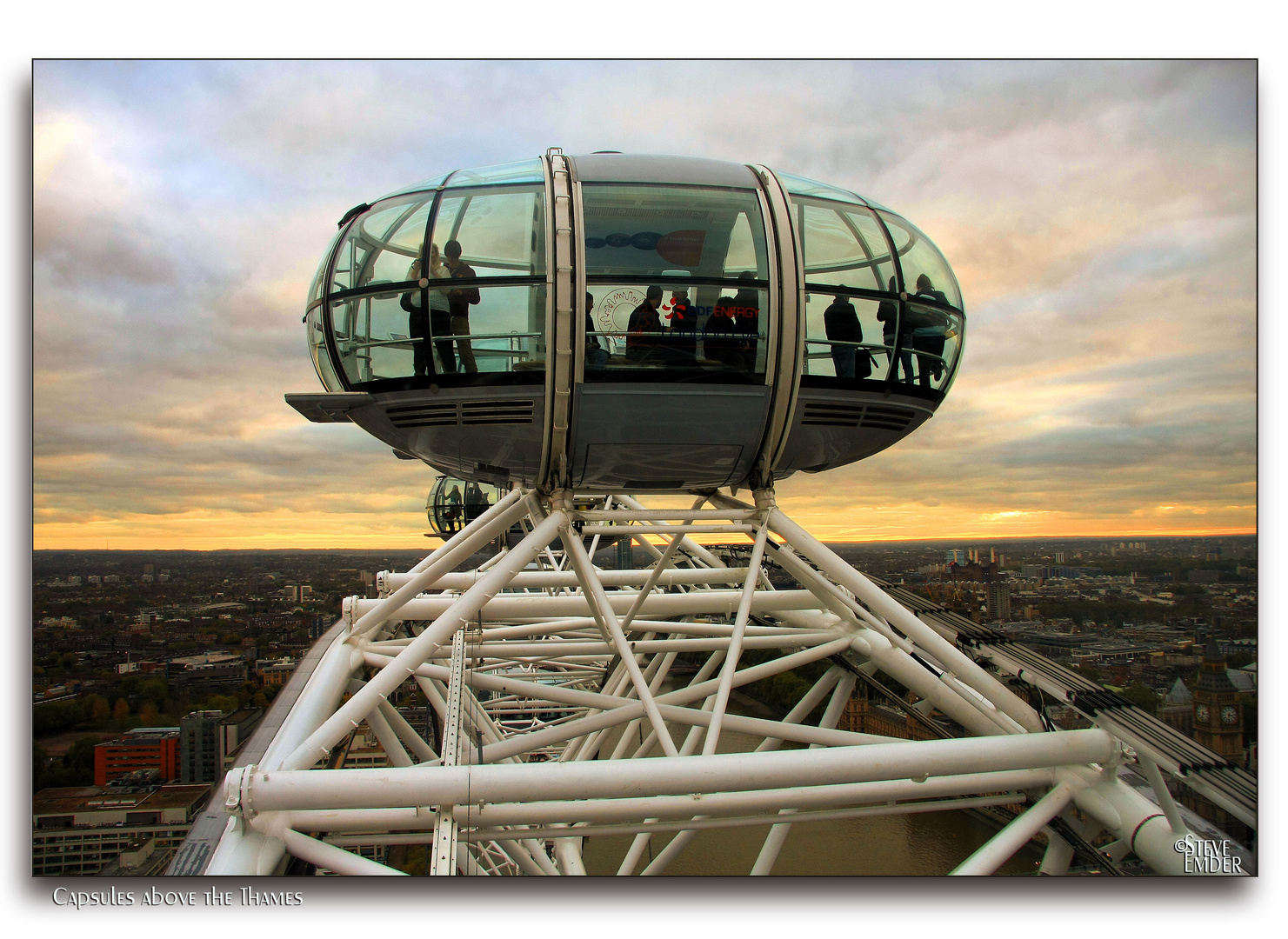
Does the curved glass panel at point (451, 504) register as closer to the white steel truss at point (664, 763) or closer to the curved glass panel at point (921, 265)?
the white steel truss at point (664, 763)

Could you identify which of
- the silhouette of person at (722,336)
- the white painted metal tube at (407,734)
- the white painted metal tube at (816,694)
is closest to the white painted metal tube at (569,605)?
the white painted metal tube at (407,734)

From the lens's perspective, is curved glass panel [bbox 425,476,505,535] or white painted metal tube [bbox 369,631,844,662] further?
curved glass panel [bbox 425,476,505,535]

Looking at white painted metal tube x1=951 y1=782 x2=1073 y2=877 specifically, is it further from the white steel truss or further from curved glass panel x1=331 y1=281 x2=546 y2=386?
curved glass panel x1=331 y1=281 x2=546 y2=386

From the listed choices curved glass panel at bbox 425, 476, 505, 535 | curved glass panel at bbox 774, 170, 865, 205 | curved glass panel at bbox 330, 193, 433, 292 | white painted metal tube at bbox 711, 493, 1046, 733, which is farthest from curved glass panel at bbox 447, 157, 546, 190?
curved glass panel at bbox 425, 476, 505, 535

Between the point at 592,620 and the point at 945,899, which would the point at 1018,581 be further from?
the point at 592,620

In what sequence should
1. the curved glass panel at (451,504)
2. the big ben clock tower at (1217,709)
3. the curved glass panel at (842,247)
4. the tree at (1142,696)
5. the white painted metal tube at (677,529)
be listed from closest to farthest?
the curved glass panel at (842,247), the big ben clock tower at (1217,709), the tree at (1142,696), the white painted metal tube at (677,529), the curved glass panel at (451,504)

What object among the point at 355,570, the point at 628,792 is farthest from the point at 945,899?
the point at 355,570

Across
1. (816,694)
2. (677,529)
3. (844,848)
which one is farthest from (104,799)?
(844,848)
